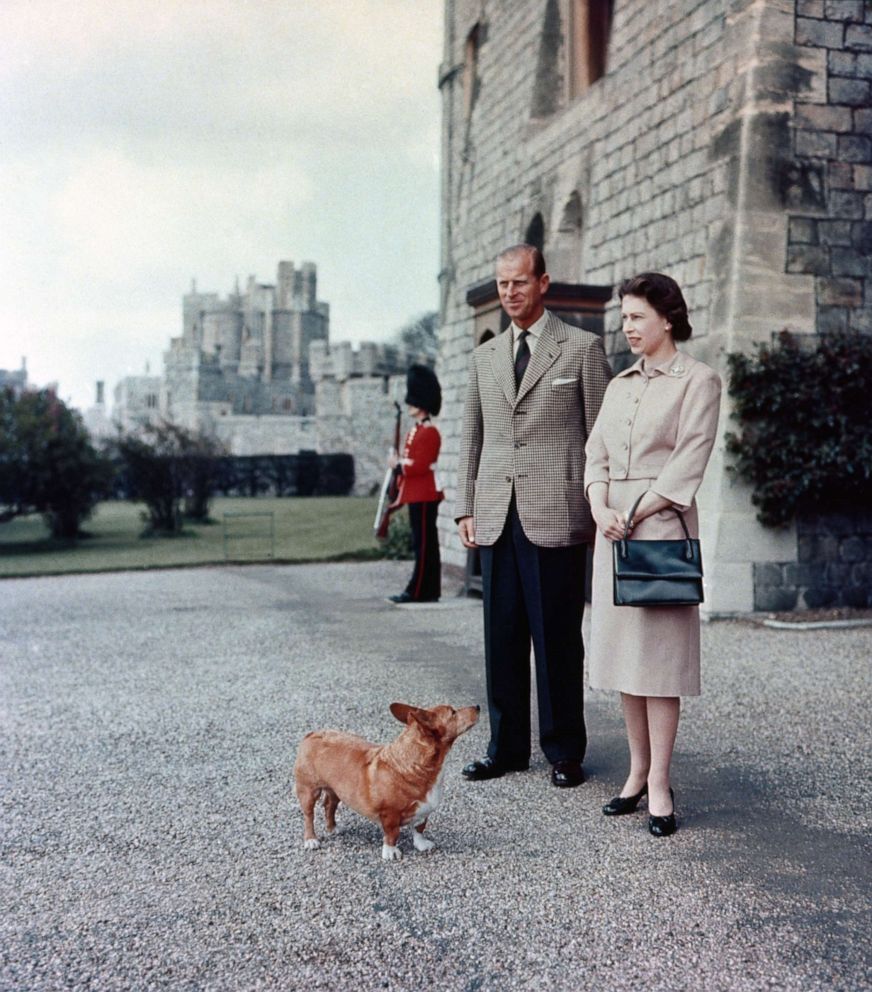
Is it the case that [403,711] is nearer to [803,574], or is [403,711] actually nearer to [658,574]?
[658,574]

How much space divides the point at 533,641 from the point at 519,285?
1.33 meters

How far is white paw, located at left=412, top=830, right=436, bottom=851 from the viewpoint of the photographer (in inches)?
124

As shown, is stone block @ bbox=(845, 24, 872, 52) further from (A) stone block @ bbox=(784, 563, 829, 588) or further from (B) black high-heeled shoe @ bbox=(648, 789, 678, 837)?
(B) black high-heeled shoe @ bbox=(648, 789, 678, 837)

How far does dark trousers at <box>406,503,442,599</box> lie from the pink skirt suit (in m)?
5.46

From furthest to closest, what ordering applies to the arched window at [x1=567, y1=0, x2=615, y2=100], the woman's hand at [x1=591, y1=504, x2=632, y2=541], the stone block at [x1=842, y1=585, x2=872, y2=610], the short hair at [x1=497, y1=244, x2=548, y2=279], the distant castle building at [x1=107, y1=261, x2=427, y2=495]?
1. the distant castle building at [x1=107, y1=261, x2=427, y2=495]
2. the arched window at [x1=567, y1=0, x2=615, y2=100]
3. the stone block at [x1=842, y1=585, x2=872, y2=610]
4. the short hair at [x1=497, y1=244, x2=548, y2=279]
5. the woman's hand at [x1=591, y1=504, x2=632, y2=541]

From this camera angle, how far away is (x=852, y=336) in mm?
7727

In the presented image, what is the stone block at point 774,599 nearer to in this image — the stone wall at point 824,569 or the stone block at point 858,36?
the stone wall at point 824,569

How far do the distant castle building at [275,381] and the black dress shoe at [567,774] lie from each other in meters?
27.4

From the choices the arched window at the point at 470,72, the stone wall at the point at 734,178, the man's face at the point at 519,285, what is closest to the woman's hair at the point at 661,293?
the man's face at the point at 519,285

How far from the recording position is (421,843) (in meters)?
3.16

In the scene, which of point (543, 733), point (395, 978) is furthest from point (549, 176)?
point (395, 978)

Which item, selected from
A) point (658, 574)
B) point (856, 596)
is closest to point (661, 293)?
point (658, 574)

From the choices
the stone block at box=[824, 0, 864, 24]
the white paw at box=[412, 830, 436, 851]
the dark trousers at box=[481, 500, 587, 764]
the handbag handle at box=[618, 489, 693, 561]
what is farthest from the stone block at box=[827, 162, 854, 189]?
the white paw at box=[412, 830, 436, 851]

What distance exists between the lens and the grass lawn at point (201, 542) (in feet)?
45.3
